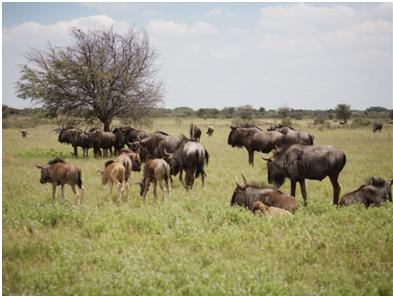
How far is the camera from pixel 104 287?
5.91 metres

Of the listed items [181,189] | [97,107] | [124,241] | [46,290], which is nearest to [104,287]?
[46,290]

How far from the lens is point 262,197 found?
34.2ft

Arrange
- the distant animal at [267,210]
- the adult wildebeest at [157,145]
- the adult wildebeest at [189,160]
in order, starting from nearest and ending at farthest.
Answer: the distant animal at [267,210], the adult wildebeest at [189,160], the adult wildebeest at [157,145]

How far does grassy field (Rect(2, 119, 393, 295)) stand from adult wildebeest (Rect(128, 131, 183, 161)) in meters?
6.05

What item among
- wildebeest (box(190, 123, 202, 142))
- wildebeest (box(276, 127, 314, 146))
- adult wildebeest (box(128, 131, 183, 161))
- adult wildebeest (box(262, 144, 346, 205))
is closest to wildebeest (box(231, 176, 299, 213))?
adult wildebeest (box(262, 144, 346, 205))

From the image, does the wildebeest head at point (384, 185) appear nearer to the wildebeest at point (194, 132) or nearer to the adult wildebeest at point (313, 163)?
the adult wildebeest at point (313, 163)

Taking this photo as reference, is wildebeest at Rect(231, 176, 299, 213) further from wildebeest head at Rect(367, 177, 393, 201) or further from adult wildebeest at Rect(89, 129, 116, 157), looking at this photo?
adult wildebeest at Rect(89, 129, 116, 157)

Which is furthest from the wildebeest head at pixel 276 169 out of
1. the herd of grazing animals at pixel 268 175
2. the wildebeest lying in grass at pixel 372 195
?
the wildebeest lying in grass at pixel 372 195

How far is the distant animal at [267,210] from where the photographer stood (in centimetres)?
948

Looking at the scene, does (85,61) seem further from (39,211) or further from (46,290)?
(46,290)

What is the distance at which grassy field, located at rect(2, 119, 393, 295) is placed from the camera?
239 inches

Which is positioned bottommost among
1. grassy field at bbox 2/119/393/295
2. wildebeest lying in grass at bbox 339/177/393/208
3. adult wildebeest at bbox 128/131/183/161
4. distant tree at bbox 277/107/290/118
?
grassy field at bbox 2/119/393/295

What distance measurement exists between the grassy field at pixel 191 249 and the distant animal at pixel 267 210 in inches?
13.6

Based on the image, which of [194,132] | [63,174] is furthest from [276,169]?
[194,132]
